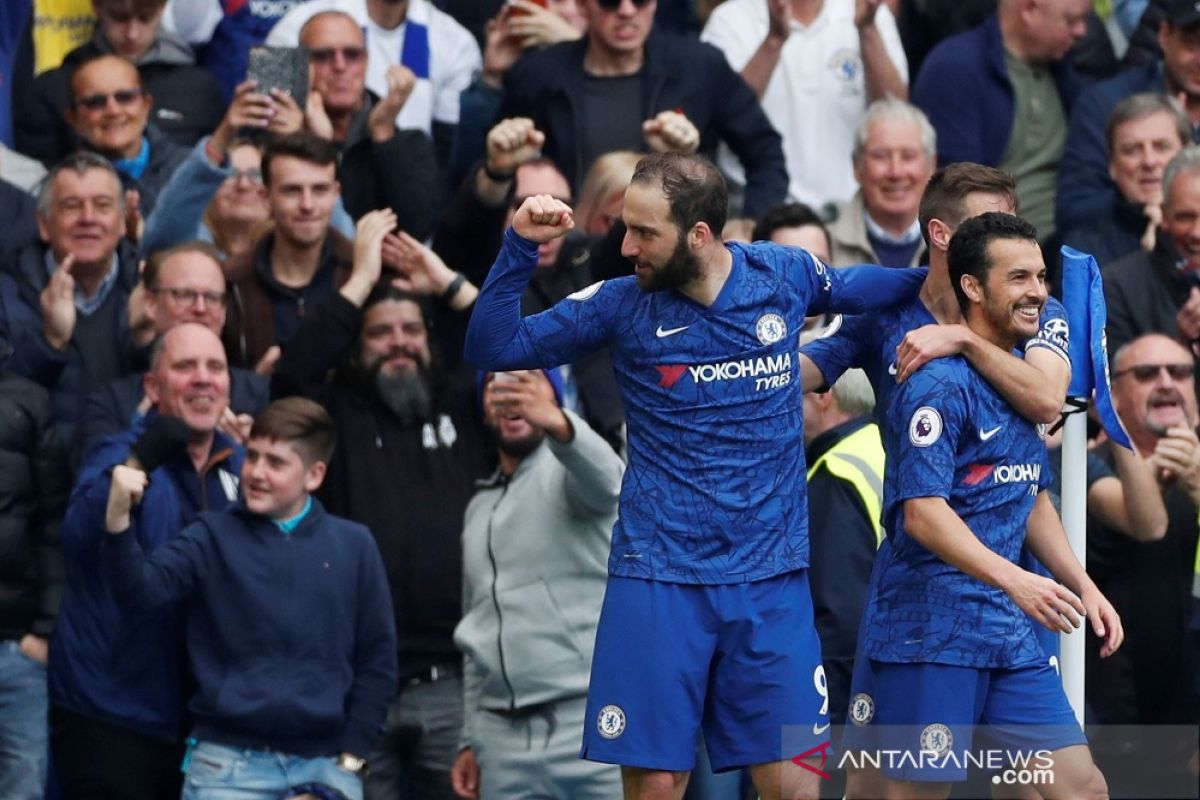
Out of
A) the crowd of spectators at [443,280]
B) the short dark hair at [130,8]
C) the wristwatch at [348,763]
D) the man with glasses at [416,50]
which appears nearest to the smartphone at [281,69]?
the crowd of spectators at [443,280]

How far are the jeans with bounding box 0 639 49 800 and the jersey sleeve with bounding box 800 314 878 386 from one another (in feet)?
11.1

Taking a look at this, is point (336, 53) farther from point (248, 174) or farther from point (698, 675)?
point (698, 675)

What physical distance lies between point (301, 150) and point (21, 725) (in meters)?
2.85

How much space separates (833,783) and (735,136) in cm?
466

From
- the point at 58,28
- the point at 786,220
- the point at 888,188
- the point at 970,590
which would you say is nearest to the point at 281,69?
the point at 58,28

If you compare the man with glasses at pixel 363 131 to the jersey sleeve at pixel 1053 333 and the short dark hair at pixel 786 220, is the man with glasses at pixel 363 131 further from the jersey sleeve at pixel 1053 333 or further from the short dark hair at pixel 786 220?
the jersey sleeve at pixel 1053 333

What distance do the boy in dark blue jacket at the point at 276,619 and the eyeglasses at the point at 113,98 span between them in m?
2.54

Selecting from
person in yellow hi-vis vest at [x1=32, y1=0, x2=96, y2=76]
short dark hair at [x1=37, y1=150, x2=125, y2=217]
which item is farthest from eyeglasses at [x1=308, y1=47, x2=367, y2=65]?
person in yellow hi-vis vest at [x1=32, y1=0, x2=96, y2=76]

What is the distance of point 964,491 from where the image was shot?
651 centimetres

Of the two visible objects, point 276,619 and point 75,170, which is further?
point 75,170

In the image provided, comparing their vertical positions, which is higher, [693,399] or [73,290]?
[73,290]

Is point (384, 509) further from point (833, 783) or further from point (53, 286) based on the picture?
point (833, 783)

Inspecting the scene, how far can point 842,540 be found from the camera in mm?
7699

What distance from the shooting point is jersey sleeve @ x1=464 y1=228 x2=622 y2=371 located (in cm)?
675
